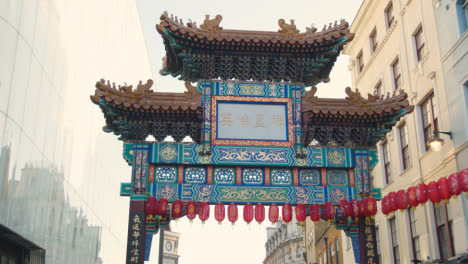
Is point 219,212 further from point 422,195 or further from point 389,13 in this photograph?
point 389,13

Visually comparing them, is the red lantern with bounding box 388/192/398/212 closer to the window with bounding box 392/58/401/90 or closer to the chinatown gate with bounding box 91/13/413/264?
the chinatown gate with bounding box 91/13/413/264

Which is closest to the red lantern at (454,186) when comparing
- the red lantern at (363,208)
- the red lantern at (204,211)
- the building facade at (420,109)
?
the red lantern at (363,208)

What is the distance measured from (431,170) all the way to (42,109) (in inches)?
534

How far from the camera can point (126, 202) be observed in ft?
109

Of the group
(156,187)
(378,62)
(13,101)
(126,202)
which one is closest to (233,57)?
(156,187)

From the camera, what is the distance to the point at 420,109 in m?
20.7

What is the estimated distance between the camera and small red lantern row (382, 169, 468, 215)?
12398 mm

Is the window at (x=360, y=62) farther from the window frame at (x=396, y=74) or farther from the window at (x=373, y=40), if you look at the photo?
the window frame at (x=396, y=74)

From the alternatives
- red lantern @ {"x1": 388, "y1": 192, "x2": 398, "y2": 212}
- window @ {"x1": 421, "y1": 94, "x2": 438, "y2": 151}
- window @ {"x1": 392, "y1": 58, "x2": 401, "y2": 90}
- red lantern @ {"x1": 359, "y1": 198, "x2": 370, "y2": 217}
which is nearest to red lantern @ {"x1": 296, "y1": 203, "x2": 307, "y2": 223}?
red lantern @ {"x1": 359, "y1": 198, "x2": 370, "y2": 217}

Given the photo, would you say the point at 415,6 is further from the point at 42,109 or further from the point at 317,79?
the point at 42,109

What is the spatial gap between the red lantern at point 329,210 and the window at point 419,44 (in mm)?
9592

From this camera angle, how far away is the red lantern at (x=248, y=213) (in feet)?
44.8

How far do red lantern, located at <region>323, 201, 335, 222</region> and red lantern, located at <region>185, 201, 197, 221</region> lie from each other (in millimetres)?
3457

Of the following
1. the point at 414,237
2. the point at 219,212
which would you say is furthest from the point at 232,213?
the point at 414,237
